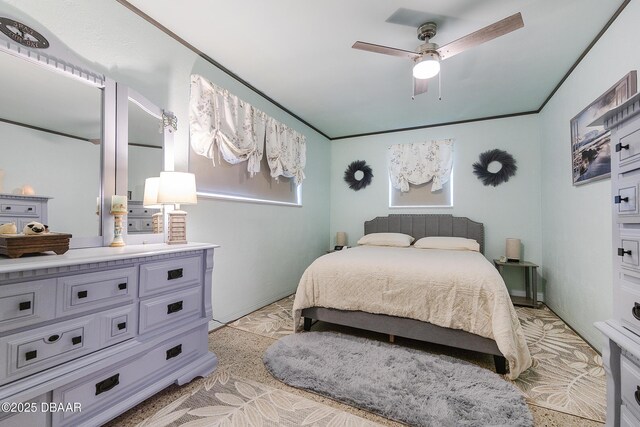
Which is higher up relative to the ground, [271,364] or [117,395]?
[117,395]

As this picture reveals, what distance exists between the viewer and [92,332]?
1.30m

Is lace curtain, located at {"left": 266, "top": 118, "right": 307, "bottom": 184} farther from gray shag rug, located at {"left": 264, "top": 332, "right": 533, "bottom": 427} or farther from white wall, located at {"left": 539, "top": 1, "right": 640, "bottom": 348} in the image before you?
white wall, located at {"left": 539, "top": 1, "right": 640, "bottom": 348}

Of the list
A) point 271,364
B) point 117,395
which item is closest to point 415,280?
point 271,364

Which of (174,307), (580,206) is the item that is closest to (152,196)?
(174,307)

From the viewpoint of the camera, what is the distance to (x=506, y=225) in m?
3.80

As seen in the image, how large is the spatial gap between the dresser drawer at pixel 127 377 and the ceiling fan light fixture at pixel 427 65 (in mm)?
2606

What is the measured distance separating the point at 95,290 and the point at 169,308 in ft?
1.46

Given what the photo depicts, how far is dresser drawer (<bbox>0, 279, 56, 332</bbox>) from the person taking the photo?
3.41 ft

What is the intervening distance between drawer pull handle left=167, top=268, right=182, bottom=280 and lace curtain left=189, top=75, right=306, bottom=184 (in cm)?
116

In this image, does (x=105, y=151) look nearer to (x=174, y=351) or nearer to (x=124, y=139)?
(x=124, y=139)

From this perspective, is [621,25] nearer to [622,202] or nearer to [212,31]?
[622,202]

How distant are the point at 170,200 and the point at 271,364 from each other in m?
1.39

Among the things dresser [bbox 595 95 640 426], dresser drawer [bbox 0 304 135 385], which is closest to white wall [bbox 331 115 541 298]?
dresser [bbox 595 95 640 426]

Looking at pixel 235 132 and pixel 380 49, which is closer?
pixel 380 49
